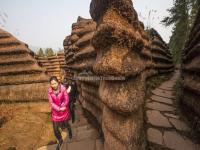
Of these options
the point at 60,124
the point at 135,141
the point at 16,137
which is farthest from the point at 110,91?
the point at 16,137

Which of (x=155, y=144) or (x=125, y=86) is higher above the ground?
(x=125, y=86)

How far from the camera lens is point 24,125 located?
3576 mm

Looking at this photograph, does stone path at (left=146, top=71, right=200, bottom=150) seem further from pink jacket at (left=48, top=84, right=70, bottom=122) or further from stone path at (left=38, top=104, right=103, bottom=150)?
pink jacket at (left=48, top=84, right=70, bottom=122)

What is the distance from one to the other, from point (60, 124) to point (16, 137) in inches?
38.8

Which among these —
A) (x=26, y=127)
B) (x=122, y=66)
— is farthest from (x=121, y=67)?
(x=26, y=127)

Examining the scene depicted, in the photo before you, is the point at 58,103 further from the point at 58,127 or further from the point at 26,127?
the point at 26,127

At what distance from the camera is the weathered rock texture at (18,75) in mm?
4617

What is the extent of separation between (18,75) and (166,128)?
15.5 feet

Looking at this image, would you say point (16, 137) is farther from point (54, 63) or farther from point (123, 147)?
point (54, 63)

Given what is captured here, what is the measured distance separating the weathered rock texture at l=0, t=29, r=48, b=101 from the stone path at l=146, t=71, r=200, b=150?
3463 mm

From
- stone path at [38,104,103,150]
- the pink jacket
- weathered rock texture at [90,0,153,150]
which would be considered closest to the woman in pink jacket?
the pink jacket

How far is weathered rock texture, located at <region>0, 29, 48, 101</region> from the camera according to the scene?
182 inches

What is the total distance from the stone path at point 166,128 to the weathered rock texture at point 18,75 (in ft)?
11.4

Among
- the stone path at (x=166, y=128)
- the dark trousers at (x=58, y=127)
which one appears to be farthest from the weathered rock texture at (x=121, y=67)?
the dark trousers at (x=58, y=127)
